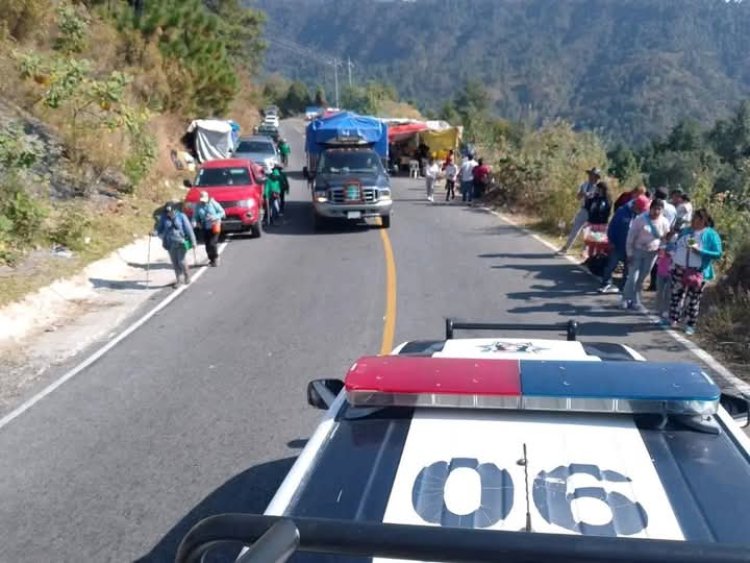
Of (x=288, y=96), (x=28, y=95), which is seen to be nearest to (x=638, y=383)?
(x=28, y=95)

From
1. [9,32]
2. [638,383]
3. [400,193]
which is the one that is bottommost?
[400,193]

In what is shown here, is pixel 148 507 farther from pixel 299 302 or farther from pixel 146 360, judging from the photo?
Answer: pixel 299 302

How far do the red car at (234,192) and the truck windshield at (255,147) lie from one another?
12491 millimetres

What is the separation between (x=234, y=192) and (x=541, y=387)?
58.3ft

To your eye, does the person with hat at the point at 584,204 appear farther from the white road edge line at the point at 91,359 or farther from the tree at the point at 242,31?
the tree at the point at 242,31

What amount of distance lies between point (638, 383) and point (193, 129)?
3561 cm

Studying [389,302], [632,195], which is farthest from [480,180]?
[389,302]

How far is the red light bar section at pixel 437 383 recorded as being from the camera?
10.1 ft

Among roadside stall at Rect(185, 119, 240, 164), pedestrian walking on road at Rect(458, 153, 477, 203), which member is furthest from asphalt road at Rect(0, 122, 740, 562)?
roadside stall at Rect(185, 119, 240, 164)

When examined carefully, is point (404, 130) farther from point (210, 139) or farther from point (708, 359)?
point (708, 359)

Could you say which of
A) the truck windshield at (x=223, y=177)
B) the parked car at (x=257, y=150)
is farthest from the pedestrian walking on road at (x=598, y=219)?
the parked car at (x=257, y=150)

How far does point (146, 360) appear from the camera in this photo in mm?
10039

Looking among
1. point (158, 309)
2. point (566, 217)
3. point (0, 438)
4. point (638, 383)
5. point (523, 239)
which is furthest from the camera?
point (566, 217)

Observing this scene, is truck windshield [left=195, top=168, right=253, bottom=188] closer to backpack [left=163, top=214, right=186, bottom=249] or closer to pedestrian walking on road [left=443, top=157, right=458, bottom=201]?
backpack [left=163, top=214, right=186, bottom=249]
